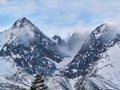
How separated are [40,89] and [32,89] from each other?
1.12 m

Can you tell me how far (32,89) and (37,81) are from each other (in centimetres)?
143

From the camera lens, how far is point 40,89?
70.6 m

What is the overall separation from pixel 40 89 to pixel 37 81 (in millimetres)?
1138

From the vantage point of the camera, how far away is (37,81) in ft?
233

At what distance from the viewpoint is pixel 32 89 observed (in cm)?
7012
